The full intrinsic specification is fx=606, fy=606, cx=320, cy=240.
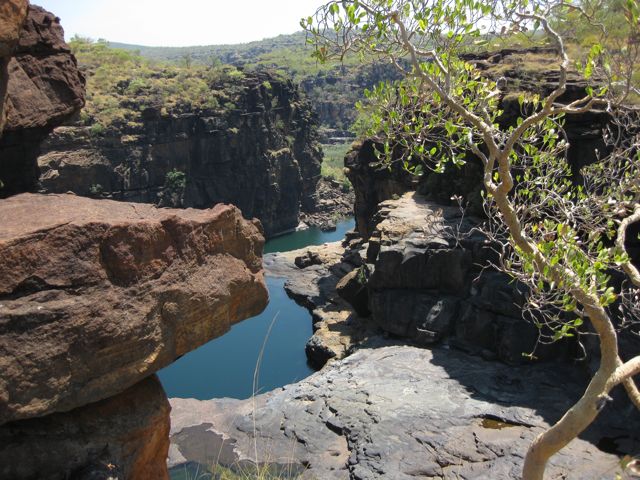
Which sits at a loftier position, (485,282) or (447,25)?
(447,25)

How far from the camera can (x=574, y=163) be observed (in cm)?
2000

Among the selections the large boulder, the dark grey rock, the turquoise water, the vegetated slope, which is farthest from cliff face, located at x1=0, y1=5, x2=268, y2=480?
the vegetated slope

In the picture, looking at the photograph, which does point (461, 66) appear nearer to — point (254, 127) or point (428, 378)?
point (428, 378)

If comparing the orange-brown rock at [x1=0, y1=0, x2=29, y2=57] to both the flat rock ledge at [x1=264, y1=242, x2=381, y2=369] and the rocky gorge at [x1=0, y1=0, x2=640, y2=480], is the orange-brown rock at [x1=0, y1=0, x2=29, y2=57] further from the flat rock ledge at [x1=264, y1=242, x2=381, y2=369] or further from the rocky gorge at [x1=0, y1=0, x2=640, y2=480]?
the flat rock ledge at [x1=264, y1=242, x2=381, y2=369]

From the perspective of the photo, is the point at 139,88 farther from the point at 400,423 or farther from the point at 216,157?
the point at 400,423

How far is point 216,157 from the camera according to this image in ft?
175

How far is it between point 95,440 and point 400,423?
1057 cm

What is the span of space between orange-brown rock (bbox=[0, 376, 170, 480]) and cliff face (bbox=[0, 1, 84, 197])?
2753 mm

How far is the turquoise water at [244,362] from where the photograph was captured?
76.8 feet

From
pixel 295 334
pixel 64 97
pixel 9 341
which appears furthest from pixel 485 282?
pixel 9 341

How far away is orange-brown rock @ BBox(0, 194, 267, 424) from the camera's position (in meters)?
4.61

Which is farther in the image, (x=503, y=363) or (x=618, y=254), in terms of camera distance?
(x=503, y=363)

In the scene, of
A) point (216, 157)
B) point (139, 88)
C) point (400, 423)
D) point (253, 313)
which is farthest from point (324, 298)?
point (139, 88)

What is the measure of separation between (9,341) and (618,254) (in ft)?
16.8
